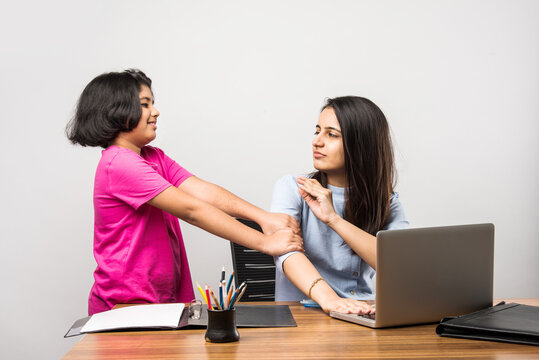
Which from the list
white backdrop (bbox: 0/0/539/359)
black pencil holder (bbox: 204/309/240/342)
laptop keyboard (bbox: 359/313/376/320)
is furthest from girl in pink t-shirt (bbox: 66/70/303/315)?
white backdrop (bbox: 0/0/539/359)

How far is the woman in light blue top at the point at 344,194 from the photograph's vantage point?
204 centimetres

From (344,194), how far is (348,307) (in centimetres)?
65

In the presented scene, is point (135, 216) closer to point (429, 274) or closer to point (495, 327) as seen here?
point (429, 274)

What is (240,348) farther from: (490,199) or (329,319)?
(490,199)

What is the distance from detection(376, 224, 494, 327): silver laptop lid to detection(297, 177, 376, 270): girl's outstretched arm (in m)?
0.43

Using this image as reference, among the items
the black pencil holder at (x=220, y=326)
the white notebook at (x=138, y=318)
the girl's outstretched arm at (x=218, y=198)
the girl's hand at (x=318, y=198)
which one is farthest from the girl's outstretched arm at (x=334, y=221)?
the black pencil holder at (x=220, y=326)

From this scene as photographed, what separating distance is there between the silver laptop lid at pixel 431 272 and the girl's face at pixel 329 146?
661 millimetres

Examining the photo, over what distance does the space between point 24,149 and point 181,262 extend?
131 centimetres

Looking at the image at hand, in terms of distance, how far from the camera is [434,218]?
125 inches

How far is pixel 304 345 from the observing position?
1292 millimetres

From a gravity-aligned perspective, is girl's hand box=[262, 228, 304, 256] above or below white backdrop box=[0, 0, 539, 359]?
below

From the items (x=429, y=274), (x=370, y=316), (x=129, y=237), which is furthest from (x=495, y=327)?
(x=129, y=237)

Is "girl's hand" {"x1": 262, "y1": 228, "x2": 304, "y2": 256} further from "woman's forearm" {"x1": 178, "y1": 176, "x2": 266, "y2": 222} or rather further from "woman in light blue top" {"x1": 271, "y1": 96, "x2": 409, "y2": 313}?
"woman's forearm" {"x1": 178, "y1": 176, "x2": 266, "y2": 222}

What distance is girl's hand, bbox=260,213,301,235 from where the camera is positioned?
2.03 meters
